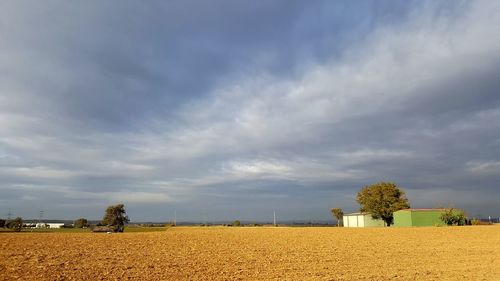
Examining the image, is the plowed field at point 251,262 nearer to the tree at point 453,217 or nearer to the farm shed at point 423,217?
the farm shed at point 423,217

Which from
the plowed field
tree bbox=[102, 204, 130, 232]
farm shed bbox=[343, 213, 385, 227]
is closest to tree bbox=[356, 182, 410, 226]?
farm shed bbox=[343, 213, 385, 227]

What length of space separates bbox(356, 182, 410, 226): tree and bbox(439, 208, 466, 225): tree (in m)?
13.9

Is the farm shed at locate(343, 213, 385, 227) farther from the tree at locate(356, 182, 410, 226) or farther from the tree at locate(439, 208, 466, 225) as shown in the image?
the tree at locate(439, 208, 466, 225)

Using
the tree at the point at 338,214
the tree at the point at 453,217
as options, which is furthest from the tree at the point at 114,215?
the tree at the point at 453,217

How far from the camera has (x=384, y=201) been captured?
328 feet

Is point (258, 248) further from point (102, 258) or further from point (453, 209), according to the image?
point (453, 209)

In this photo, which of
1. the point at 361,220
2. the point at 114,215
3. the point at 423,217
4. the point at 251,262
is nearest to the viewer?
the point at 251,262

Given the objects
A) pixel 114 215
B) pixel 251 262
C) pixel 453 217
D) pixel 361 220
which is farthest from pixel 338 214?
pixel 251 262

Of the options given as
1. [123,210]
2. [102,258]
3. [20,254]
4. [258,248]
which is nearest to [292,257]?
[258,248]

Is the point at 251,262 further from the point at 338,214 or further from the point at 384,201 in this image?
the point at 338,214

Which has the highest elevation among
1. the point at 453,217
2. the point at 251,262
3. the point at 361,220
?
the point at 453,217

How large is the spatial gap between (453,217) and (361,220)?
1056 inches

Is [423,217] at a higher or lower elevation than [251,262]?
higher

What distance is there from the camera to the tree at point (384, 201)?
99438mm
